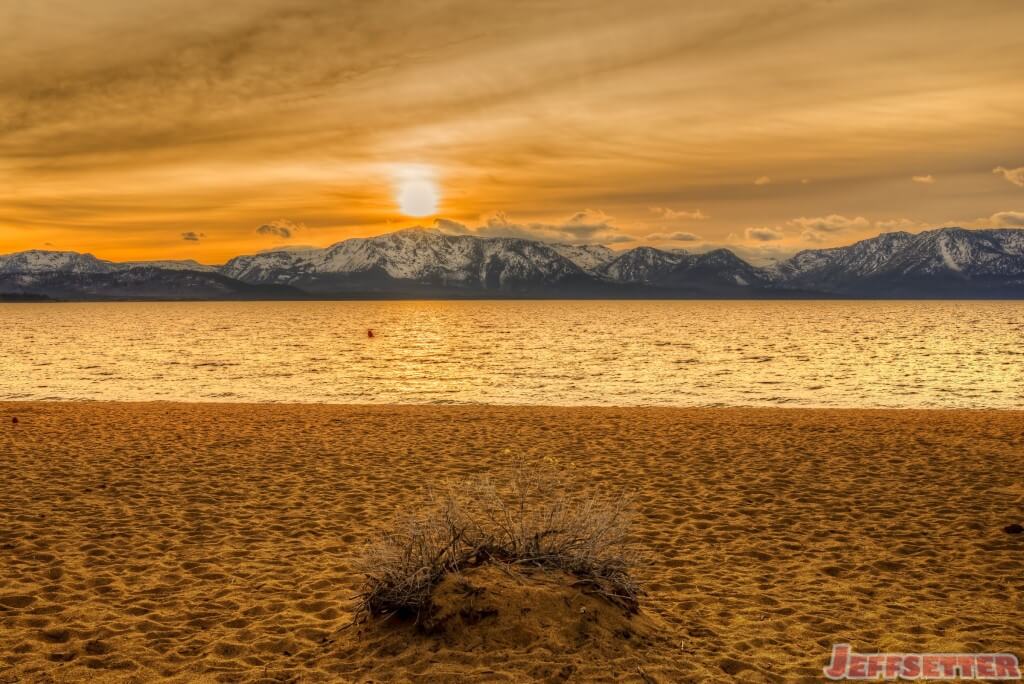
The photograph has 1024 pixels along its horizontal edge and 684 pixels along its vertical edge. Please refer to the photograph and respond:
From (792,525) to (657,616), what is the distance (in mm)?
4862

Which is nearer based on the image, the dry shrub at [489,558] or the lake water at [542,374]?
the dry shrub at [489,558]

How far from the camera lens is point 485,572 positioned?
7090 millimetres

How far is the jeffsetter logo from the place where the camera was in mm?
6414

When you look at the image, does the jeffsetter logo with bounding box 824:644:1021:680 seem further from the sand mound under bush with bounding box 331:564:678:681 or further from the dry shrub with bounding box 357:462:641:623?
the dry shrub with bounding box 357:462:641:623

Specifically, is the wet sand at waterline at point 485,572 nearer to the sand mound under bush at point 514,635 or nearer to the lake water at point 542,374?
the sand mound under bush at point 514,635

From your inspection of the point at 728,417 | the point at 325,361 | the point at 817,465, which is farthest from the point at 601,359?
the point at 817,465

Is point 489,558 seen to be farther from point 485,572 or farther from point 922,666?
point 922,666

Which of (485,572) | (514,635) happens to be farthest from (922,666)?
(485,572)

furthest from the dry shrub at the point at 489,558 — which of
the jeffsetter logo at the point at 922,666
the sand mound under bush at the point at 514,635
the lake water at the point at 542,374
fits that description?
the lake water at the point at 542,374

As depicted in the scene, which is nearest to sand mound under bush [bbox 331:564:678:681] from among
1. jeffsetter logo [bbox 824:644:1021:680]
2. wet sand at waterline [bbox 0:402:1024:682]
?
wet sand at waterline [bbox 0:402:1024:682]

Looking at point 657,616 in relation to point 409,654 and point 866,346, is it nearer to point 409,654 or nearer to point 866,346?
point 409,654

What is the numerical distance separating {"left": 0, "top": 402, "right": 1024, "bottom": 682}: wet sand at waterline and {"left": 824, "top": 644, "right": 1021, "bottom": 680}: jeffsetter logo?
21 cm

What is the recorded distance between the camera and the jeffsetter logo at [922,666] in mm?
6414

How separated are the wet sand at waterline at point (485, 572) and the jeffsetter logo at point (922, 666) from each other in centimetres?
21
